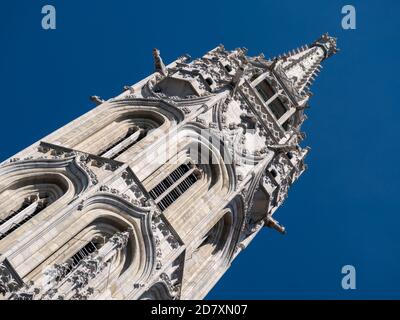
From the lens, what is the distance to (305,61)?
59125 millimetres

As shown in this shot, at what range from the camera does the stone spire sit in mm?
53266

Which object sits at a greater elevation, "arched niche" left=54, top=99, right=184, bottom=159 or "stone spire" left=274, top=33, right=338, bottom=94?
"stone spire" left=274, top=33, right=338, bottom=94

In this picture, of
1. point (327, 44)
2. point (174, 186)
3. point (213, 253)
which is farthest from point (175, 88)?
point (327, 44)

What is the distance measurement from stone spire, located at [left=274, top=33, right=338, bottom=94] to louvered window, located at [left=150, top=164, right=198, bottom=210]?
15646 millimetres

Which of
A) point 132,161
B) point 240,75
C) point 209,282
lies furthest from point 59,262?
point 240,75

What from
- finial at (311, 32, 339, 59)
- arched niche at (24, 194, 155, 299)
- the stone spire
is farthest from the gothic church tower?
finial at (311, 32, 339, 59)

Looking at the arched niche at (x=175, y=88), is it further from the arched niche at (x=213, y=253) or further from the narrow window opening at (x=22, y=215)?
the narrow window opening at (x=22, y=215)

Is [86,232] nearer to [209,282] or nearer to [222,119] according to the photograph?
[209,282]

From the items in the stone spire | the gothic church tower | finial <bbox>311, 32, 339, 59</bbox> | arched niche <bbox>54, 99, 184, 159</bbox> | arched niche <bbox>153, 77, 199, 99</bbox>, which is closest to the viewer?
the gothic church tower

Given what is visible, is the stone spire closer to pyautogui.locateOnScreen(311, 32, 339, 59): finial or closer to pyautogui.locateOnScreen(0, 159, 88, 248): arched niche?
pyautogui.locateOnScreen(311, 32, 339, 59): finial

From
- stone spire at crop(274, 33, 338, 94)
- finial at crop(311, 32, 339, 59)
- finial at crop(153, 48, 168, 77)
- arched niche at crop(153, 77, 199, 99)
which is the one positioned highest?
finial at crop(311, 32, 339, 59)

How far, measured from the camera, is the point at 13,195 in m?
28.9

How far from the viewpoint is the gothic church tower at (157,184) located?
87.6ft

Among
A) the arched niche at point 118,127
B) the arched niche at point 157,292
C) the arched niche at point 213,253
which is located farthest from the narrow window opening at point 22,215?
the arched niche at point 213,253
